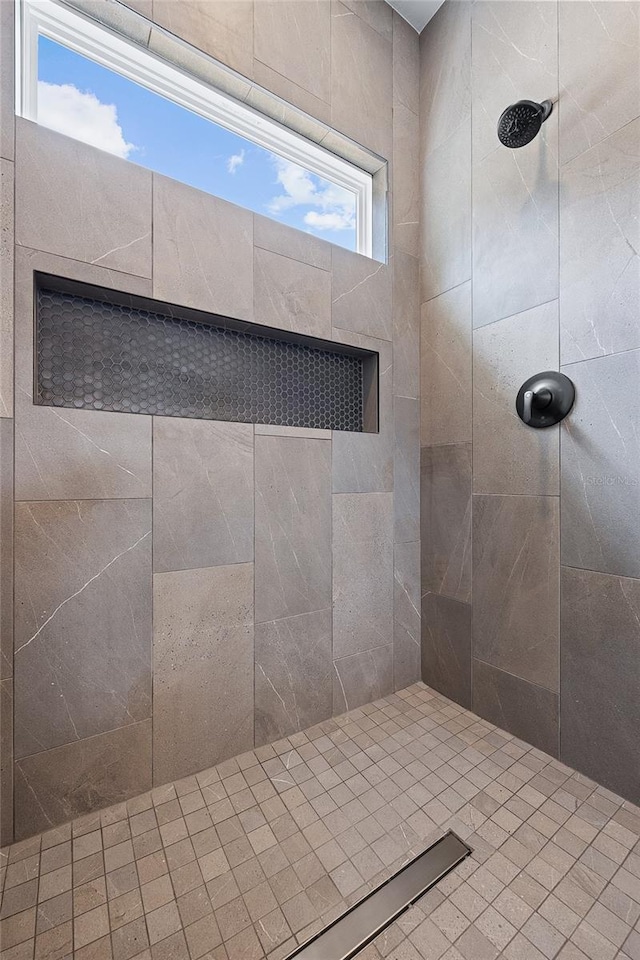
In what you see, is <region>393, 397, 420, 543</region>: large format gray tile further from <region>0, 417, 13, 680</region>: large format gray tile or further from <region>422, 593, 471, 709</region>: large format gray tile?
<region>0, 417, 13, 680</region>: large format gray tile

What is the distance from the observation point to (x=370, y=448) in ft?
5.01

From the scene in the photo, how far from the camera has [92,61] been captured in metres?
1.14

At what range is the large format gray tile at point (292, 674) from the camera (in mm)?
A: 1291

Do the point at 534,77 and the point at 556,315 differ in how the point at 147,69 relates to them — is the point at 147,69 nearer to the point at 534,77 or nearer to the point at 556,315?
the point at 534,77

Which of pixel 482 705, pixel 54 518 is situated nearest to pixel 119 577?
pixel 54 518

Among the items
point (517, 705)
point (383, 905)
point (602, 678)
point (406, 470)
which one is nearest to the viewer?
point (383, 905)

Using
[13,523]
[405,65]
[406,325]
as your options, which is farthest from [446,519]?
[405,65]

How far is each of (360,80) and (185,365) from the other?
1299 millimetres

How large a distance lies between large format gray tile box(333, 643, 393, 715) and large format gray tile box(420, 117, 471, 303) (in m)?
1.41

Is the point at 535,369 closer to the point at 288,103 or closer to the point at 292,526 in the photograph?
the point at 292,526

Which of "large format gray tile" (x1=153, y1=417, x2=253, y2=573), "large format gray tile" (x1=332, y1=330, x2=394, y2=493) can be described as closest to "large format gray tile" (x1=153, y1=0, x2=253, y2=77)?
"large format gray tile" (x1=332, y1=330, x2=394, y2=493)

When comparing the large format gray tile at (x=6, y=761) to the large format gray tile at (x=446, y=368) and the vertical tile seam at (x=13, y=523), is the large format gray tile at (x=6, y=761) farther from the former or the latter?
the large format gray tile at (x=446, y=368)

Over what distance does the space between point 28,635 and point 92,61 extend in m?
1.54

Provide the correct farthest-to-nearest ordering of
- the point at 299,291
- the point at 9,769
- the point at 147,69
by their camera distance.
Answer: the point at 299,291 → the point at 147,69 → the point at 9,769
